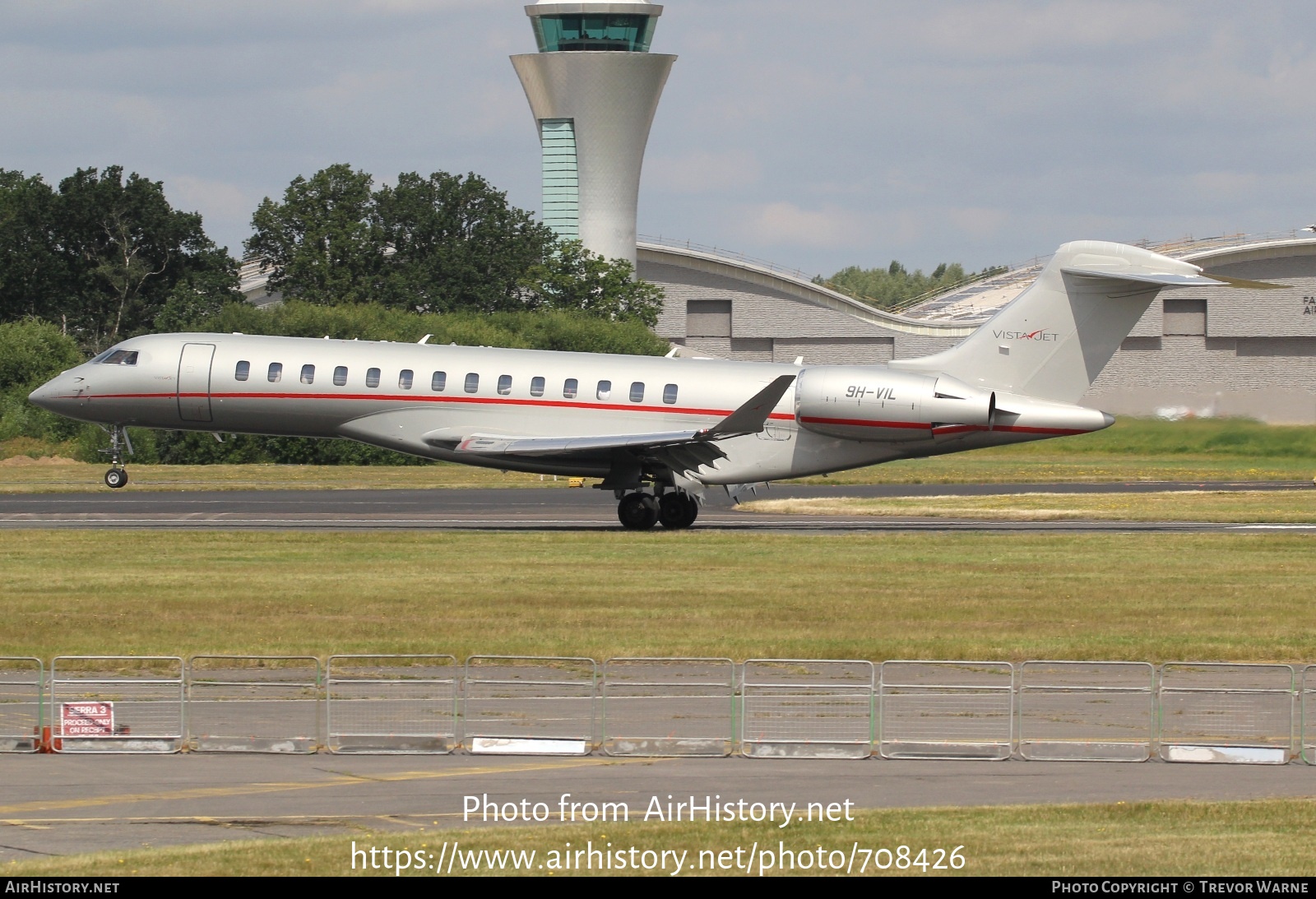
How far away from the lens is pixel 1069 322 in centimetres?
3209

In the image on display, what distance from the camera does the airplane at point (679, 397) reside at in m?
31.8

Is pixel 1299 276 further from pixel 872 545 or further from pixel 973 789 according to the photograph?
pixel 973 789

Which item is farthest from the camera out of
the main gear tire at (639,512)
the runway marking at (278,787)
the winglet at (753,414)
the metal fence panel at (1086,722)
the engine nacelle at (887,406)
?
the main gear tire at (639,512)

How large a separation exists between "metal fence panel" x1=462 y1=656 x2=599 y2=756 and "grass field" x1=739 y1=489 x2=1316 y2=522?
24.9 meters

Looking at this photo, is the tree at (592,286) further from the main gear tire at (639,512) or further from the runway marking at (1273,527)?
the main gear tire at (639,512)

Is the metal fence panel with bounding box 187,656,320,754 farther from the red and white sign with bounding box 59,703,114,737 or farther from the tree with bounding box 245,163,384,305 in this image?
the tree with bounding box 245,163,384,305

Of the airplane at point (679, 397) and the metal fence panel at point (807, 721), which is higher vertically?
the airplane at point (679, 397)

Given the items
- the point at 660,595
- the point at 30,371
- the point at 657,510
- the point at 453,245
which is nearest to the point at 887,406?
the point at 657,510

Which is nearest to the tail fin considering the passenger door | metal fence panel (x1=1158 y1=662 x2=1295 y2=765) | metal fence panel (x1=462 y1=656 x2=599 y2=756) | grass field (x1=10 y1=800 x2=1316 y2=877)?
the passenger door

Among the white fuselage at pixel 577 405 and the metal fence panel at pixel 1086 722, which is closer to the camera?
the metal fence panel at pixel 1086 722

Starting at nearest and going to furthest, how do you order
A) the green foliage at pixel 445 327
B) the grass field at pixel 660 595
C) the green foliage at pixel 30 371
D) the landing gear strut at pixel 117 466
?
the grass field at pixel 660 595, the landing gear strut at pixel 117 466, the green foliage at pixel 30 371, the green foliage at pixel 445 327

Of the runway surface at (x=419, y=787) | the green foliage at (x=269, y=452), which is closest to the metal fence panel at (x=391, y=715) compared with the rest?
the runway surface at (x=419, y=787)

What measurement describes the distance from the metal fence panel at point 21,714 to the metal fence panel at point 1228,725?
885 centimetres

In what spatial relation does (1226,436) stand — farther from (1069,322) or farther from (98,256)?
(98,256)
